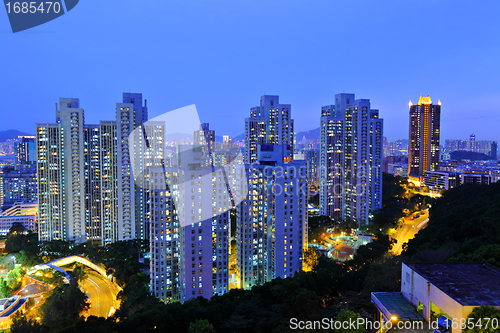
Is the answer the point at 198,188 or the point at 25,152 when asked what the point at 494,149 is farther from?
the point at 25,152

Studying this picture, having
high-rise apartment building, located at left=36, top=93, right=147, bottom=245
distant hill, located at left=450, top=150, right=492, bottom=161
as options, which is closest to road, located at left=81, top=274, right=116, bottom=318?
high-rise apartment building, located at left=36, top=93, right=147, bottom=245

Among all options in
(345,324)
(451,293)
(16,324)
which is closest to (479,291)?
(451,293)

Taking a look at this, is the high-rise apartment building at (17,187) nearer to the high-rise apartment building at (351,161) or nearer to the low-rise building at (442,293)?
the high-rise apartment building at (351,161)

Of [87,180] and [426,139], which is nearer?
[87,180]

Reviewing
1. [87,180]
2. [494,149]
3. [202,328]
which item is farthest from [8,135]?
[494,149]

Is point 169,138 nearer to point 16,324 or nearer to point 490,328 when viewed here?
point 16,324

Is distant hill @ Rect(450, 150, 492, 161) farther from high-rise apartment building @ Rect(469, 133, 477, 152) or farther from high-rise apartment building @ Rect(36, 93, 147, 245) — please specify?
high-rise apartment building @ Rect(36, 93, 147, 245)

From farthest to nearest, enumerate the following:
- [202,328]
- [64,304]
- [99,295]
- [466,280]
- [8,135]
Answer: [8,135] < [99,295] < [64,304] < [202,328] < [466,280]
